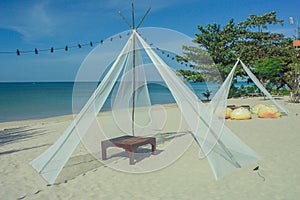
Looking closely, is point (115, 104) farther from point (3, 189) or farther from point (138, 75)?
point (3, 189)

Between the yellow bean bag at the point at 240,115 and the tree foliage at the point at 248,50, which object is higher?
the tree foliage at the point at 248,50

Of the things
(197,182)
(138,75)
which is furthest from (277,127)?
(197,182)

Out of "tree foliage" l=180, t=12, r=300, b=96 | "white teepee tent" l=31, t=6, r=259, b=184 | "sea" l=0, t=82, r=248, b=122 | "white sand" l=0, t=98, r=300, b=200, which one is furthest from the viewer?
"tree foliage" l=180, t=12, r=300, b=96

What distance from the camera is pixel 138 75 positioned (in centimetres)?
664

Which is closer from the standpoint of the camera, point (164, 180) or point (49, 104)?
point (164, 180)

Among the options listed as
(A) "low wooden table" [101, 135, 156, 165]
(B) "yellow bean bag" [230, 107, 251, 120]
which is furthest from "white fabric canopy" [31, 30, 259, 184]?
(B) "yellow bean bag" [230, 107, 251, 120]

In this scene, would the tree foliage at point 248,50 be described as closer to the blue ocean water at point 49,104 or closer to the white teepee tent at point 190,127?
the blue ocean water at point 49,104

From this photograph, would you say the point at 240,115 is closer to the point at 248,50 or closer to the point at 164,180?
the point at 164,180

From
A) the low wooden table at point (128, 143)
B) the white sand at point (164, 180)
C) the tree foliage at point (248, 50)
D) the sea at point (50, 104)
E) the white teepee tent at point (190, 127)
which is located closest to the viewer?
the white sand at point (164, 180)

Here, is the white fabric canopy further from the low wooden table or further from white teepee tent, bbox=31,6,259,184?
the low wooden table

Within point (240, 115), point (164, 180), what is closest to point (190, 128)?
point (164, 180)

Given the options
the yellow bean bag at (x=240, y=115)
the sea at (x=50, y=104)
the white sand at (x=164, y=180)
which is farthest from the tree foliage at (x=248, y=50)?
the white sand at (x=164, y=180)

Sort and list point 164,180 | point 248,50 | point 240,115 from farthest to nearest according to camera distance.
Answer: point 248,50 → point 240,115 → point 164,180

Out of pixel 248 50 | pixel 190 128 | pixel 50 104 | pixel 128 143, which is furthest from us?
pixel 50 104
